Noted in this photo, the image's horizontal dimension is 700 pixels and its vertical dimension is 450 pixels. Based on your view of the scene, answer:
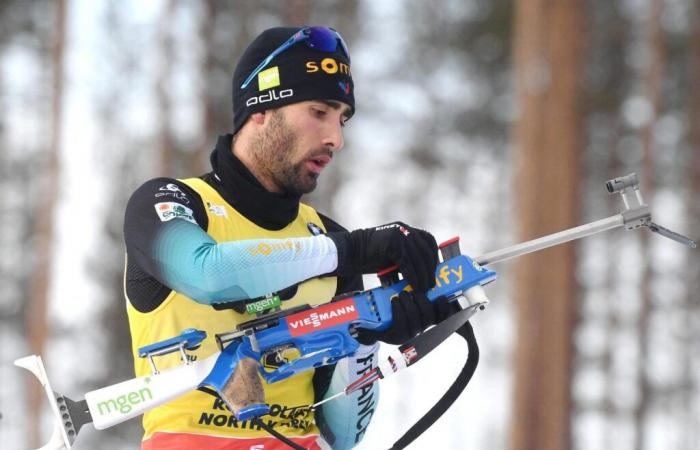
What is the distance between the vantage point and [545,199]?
38.3ft

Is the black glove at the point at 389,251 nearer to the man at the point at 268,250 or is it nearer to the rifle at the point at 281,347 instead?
the man at the point at 268,250

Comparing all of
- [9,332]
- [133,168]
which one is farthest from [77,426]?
[9,332]

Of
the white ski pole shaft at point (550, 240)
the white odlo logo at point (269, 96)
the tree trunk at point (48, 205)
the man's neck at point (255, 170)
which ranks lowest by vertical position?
the white ski pole shaft at point (550, 240)

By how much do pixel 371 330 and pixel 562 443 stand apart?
9.85 m

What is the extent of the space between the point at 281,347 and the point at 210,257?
1.20 ft

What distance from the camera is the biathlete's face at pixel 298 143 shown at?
10.9ft

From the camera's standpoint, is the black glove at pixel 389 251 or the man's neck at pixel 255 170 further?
the man's neck at pixel 255 170

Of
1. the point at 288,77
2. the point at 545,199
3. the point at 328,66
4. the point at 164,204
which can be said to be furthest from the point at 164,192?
the point at 545,199

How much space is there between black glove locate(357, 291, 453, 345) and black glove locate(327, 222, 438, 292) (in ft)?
0.23

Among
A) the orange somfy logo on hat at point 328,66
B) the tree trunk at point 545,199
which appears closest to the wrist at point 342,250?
the orange somfy logo on hat at point 328,66

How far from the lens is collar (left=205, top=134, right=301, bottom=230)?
3369mm

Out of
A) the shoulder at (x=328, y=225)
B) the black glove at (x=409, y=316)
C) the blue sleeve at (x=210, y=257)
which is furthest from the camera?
the shoulder at (x=328, y=225)

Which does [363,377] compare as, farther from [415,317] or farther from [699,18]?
[699,18]

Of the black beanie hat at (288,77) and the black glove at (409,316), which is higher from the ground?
the black beanie hat at (288,77)
